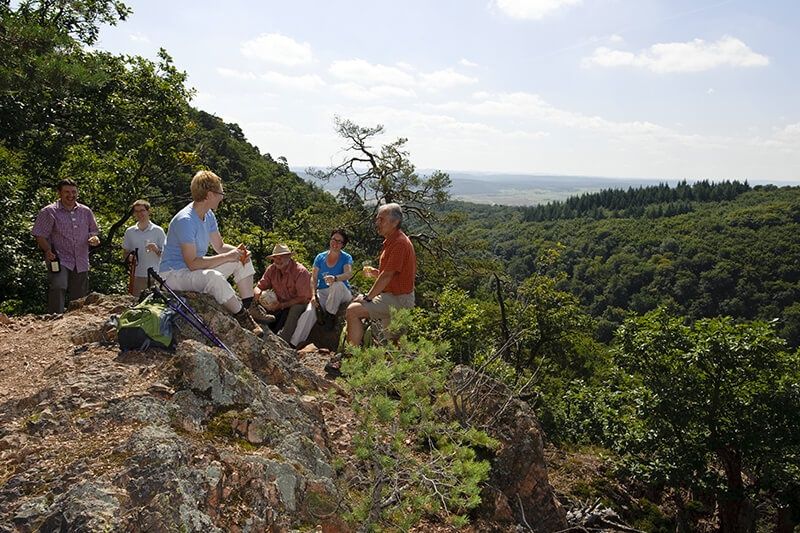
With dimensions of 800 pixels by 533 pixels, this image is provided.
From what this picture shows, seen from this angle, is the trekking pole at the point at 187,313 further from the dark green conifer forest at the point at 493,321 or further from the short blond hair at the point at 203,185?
the dark green conifer forest at the point at 493,321

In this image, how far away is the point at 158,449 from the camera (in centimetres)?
270

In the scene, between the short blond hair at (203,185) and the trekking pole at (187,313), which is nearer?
the trekking pole at (187,313)

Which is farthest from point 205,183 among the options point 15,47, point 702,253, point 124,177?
point 702,253

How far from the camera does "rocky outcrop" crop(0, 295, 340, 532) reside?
7.95 feet

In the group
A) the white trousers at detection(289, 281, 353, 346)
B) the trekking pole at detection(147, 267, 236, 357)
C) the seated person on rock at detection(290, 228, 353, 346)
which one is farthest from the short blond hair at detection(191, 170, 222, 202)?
the white trousers at detection(289, 281, 353, 346)

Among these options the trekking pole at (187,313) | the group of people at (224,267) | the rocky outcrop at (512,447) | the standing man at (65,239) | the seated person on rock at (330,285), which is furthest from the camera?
the seated person on rock at (330,285)

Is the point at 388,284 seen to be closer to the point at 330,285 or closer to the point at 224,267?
the point at 330,285

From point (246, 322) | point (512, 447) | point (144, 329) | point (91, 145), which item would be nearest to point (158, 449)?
point (144, 329)

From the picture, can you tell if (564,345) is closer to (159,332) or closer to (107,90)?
(107,90)

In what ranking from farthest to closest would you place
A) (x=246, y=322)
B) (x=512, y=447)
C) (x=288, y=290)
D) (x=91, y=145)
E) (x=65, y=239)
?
(x=91, y=145), (x=288, y=290), (x=65, y=239), (x=246, y=322), (x=512, y=447)

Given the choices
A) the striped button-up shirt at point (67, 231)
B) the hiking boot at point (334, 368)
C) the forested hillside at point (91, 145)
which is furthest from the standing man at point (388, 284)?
the forested hillside at point (91, 145)

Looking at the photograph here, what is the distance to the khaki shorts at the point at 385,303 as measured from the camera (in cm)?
609

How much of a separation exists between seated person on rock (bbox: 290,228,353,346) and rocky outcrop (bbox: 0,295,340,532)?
317 centimetres

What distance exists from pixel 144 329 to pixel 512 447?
352 cm
